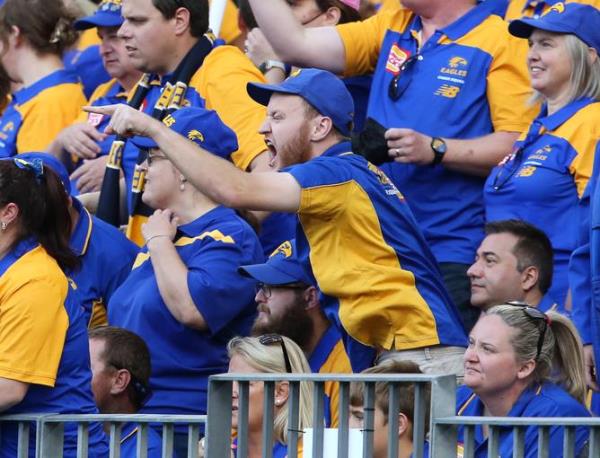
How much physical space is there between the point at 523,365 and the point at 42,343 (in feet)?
5.51

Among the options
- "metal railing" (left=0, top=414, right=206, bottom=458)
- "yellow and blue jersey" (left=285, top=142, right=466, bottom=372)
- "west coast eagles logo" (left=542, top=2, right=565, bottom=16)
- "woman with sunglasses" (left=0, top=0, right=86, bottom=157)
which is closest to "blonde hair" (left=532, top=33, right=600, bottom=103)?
"west coast eagles logo" (left=542, top=2, right=565, bottom=16)

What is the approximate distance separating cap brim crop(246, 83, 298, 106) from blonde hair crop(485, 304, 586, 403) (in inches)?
48.9

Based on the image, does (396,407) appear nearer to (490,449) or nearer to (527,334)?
(490,449)

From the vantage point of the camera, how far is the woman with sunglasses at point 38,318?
5.12m

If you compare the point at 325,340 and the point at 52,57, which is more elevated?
the point at 52,57

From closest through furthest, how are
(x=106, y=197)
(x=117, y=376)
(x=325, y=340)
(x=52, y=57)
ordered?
(x=117, y=376), (x=325, y=340), (x=106, y=197), (x=52, y=57)

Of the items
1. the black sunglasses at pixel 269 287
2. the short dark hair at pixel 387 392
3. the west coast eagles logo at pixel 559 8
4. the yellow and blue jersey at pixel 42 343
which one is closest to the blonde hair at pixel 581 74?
the west coast eagles logo at pixel 559 8

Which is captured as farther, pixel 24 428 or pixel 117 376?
pixel 117 376

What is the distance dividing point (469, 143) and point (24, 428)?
8.15 feet

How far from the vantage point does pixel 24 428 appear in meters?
5.05

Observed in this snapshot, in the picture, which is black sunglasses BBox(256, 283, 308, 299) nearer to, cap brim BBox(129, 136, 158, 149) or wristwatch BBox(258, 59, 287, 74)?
cap brim BBox(129, 136, 158, 149)

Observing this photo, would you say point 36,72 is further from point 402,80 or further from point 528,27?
point 528,27

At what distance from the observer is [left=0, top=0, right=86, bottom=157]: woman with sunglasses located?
8406 mm

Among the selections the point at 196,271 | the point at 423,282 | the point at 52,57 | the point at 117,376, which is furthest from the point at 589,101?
the point at 52,57
